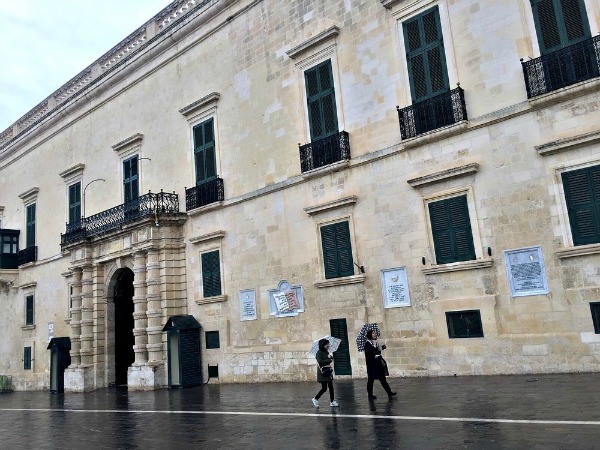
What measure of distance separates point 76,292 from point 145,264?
192 inches

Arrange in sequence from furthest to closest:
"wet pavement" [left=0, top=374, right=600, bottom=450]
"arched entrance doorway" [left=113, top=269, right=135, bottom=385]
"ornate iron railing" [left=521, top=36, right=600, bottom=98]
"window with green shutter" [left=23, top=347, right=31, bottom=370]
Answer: "window with green shutter" [left=23, top=347, right=31, bottom=370], "arched entrance doorway" [left=113, top=269, right=135, bottom=385], "ornate iron railing" [left=521, top=36, right=600, bottom=98], "wet pavement" [left=0, top=374, right=600, bottom=450]

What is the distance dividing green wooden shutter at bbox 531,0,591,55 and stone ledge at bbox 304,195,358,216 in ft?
19.4

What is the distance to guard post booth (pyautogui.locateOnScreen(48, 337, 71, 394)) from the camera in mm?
22656

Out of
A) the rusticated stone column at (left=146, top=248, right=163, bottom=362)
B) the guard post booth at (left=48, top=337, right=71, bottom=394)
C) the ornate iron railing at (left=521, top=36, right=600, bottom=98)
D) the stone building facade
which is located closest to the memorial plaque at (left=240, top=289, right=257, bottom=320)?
the stone building facade

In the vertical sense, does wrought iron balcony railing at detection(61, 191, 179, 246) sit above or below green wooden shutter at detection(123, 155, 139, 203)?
below

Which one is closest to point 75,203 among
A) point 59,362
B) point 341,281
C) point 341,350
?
point 59,362

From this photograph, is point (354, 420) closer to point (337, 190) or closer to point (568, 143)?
point (568, 143)

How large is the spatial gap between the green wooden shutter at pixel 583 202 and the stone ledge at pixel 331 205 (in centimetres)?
548

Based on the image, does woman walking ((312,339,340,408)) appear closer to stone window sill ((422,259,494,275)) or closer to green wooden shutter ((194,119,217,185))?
stone window sill ((422,259,494,275))

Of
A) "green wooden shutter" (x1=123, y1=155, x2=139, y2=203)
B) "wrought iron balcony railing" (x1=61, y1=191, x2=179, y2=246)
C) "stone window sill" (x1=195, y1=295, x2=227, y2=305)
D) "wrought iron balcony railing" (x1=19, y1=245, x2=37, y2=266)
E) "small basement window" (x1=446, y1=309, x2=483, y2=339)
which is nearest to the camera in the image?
"small basement window" (x1=446, y1=309, x2=483, y2=339)

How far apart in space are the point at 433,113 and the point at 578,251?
4.88 meters

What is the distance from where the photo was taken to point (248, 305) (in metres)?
17.9

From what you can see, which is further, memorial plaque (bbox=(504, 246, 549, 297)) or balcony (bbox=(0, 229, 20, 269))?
balcony (bbox=(0, 229, 20, 269))

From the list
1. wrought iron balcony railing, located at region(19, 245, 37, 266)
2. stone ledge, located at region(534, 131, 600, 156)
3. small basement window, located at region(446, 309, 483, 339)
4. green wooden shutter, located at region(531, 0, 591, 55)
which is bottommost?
Answer: small basement window, located at region(446, 309, 483, 339)
